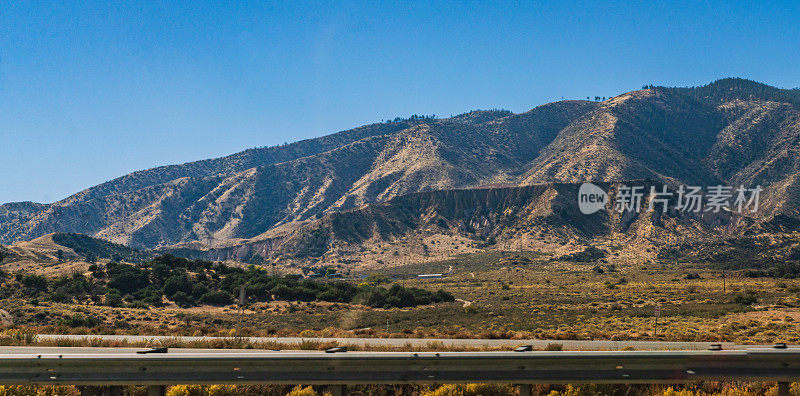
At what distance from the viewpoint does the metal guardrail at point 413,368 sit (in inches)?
295

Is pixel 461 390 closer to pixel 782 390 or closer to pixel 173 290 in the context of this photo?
pixel 782 390

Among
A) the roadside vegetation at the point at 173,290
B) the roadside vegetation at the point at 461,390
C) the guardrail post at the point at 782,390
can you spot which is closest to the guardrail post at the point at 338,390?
the roadside vegetation at the point at 461,390

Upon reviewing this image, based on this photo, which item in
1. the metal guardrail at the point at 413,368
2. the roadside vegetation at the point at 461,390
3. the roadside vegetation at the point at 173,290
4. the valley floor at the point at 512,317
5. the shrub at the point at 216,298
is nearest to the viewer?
the metal guardrail at the point at 413,368

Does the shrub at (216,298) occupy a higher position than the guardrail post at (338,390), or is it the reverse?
the guardrail post at (338,390)

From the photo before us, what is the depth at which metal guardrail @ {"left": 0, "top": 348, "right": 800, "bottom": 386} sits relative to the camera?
749 cm

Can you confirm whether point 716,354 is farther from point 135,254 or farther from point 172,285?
point 135,254

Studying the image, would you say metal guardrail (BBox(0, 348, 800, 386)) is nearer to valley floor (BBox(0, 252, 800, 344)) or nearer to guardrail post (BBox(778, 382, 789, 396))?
guardrail post (BBox(778, 382, 789, 396))

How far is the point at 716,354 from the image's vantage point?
7.60 meters

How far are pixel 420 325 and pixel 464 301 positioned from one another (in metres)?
23.0

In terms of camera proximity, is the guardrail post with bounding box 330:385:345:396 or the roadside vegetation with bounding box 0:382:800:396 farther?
the roadside vegetation with bounding box 0:382:800:396

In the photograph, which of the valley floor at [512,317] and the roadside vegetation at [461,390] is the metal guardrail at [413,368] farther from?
the valley floor at [512,317]

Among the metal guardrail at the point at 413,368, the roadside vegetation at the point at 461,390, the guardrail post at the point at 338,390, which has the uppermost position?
the metal guardrail at the point at 413,368

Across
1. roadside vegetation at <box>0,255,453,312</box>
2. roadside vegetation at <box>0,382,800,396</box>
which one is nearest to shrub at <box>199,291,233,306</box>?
roadside vegetation at <box>0,255,453,312</box>

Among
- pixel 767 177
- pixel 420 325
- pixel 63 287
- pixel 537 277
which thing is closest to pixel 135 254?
pixel 63 287
